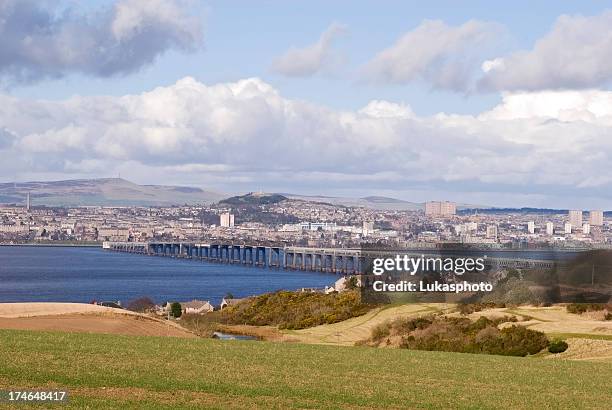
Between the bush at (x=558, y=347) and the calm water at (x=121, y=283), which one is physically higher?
the bush at (x=558, y=347)

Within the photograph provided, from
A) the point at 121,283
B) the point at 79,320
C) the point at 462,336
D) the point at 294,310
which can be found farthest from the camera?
the point at 121,283

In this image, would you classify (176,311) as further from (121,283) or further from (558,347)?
(121,283)

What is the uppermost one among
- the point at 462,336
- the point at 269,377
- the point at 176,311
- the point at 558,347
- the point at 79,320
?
the point at 269,377

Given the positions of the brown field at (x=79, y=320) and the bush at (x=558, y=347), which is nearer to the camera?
the brown field at (x=79, y=320)

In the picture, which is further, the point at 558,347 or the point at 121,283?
the point at 121,283

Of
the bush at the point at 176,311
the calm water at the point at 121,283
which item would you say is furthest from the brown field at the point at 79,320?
the calm water at the point at 121,283

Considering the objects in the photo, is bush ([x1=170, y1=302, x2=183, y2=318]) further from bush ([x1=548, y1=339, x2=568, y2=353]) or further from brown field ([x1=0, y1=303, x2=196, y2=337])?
bush ([x1=548, y1=339, x2=568, y2=353])

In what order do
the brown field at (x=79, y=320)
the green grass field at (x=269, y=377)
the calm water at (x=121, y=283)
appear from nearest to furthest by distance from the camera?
the green grass field at (x=269, y=377) → the brown field at (x=79, y=320) → the calm water at (x=121, y=283)

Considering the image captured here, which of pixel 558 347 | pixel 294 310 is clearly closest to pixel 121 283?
pixel 294 310

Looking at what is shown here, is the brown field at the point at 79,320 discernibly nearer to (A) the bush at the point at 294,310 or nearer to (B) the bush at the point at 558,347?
(B) the bush at the point at 558,347
